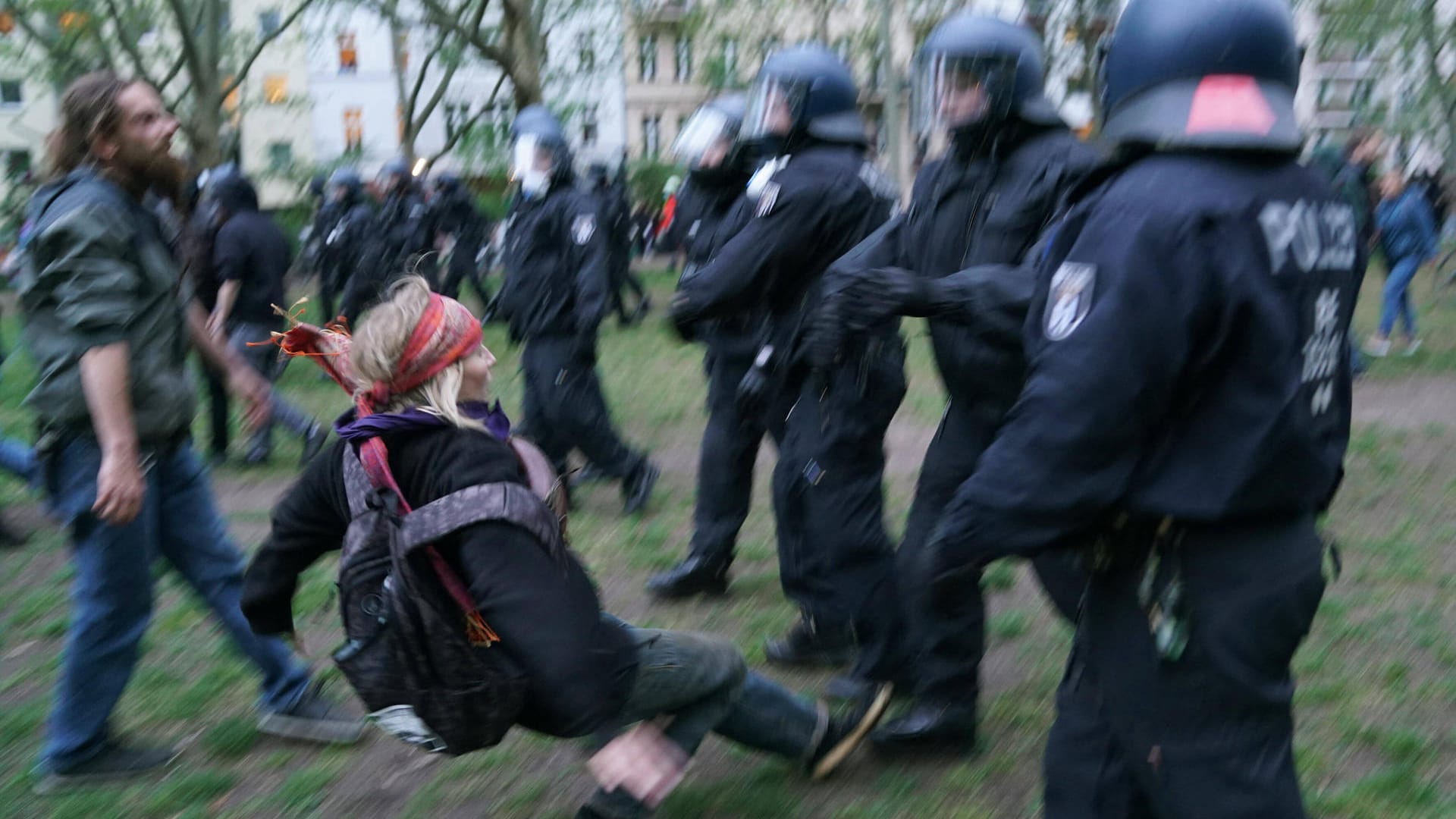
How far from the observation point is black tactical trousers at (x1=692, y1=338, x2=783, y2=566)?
5.16m

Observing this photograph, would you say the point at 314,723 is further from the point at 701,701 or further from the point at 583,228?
the point at 583,228

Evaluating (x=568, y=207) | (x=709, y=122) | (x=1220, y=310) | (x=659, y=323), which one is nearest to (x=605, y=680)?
(x=1220, y=310)

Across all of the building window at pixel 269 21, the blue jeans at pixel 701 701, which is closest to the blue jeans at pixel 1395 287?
the blue jeans at pixel 701 701

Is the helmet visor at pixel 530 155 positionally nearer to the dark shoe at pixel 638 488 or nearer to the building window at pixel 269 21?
the dark shoe at pixel 638 488

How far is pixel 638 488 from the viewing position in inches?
273

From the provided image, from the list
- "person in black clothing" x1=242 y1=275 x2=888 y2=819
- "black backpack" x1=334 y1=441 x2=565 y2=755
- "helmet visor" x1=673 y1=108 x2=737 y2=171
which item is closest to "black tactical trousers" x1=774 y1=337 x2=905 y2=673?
"person in black clothing" x1=242 y1=275 x2=888 y2=819

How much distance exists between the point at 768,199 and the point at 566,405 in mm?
2757

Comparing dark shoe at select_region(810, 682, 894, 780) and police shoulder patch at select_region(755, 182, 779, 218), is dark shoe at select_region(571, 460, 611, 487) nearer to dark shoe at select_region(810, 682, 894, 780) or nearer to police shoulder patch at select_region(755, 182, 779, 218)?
police shoulder patch at select_region(755, 182, 779, 218)

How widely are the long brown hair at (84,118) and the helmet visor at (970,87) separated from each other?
218cm

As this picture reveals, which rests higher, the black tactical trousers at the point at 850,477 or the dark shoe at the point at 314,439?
the black tactical trousers at the point at 850,477

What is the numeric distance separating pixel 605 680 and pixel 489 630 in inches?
10.1

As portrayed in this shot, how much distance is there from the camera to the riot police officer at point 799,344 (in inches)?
160

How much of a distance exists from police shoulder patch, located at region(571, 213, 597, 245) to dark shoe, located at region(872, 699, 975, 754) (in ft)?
11.3

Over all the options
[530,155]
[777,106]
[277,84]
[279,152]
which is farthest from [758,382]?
[277,84]
